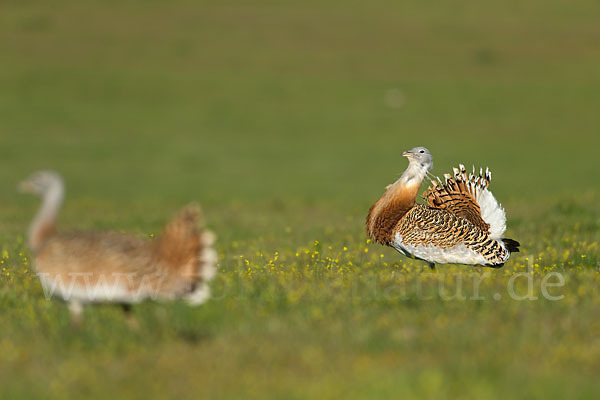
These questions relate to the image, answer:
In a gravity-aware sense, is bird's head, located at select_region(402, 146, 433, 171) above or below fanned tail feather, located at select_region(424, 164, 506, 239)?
above

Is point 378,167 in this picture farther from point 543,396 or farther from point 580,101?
point 543,396

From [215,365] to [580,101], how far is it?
159ft

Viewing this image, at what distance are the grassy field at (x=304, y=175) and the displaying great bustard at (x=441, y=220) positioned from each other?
1.39ft

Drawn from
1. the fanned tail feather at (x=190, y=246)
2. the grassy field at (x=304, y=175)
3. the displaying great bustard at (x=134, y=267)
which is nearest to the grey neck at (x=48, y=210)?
the displaying great bustard at (x=134, y=267)

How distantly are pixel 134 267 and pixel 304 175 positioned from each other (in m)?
28.4

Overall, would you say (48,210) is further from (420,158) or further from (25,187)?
(420,158)

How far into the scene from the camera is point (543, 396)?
17.9ft

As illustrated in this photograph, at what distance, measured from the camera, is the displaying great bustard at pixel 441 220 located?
35.0ft

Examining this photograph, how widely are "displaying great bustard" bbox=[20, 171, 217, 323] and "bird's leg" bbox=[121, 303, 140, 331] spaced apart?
0.05 m

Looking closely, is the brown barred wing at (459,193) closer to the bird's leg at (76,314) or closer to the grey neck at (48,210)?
the grey neck at (48,210)

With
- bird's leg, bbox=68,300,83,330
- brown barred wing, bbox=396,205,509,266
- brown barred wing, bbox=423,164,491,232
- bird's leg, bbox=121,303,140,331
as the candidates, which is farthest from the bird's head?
bird's leg, bbox=68,300,83,330

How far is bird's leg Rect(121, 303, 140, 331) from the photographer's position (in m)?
7.23

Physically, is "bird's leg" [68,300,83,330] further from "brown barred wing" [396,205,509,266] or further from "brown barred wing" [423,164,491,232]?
"brown barred wing" [423,164,491,232]

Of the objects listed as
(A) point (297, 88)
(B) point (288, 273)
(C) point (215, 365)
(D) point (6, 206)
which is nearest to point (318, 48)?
(A) point (297, 88)
